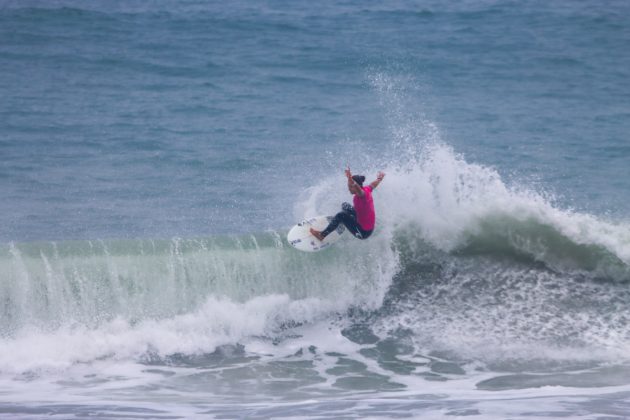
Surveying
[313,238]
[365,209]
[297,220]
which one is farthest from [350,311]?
[297,220]

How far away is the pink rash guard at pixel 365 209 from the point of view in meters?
12.0

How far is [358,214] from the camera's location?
479 inches

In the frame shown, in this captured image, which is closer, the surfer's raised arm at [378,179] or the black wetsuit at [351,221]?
the surfer's raised arm at [378,179]

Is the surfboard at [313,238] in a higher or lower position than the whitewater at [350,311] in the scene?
higher

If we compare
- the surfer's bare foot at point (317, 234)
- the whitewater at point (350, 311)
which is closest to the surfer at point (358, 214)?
the surfer's bare foot at point (317, 234)

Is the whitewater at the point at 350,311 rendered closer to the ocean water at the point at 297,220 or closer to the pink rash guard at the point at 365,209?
the ocean water at the point at 297,220

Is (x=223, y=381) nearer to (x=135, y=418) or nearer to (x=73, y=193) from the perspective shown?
(x=135, y=418)

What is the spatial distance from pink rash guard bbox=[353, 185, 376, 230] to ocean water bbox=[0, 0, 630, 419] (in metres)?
1.10

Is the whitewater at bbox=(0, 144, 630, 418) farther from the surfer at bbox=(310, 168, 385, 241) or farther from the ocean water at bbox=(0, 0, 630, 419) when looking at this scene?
the surfer at bbox=(310, 168, 385, 241)

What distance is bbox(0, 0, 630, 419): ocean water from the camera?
1068cm

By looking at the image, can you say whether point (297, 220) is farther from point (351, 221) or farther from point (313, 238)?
point (351, 221)

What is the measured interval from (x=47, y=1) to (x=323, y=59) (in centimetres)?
1007

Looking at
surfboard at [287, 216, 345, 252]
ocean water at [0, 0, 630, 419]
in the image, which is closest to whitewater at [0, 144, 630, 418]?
ocean water at [0, 0, 630, 419]

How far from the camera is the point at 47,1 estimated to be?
27844 mm
